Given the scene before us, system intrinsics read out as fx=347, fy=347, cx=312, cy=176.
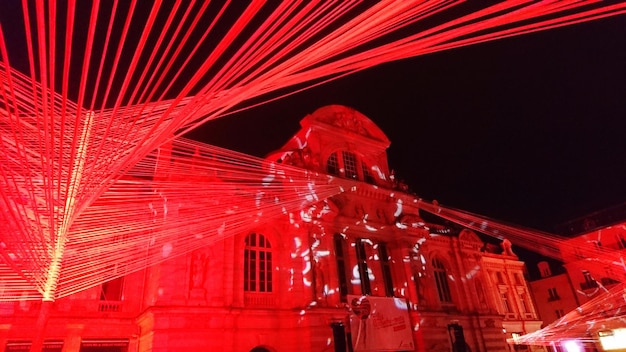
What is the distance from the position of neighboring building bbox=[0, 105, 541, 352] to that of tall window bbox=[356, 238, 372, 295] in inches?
2.2

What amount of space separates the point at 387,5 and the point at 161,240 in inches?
500

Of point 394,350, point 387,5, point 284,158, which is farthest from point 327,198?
point 387,5

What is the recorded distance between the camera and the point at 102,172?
16.0 ft

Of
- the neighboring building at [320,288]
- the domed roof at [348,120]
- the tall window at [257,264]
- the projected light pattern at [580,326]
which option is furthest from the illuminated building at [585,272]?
the tall window at [257,264]

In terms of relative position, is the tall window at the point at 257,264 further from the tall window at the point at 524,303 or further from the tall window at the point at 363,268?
the tall window at the point at 524,303

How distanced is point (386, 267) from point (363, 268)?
5.84ft

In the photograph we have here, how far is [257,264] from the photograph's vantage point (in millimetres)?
15008

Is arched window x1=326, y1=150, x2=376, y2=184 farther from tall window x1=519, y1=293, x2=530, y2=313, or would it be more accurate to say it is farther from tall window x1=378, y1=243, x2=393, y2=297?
tall window x1=519, y1=293, x2=530, y2=313

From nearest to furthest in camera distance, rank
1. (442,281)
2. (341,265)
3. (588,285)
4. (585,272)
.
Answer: (341,265), (442,281), (588,285), (585,272)

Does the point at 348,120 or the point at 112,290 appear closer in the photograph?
the point at 112,290

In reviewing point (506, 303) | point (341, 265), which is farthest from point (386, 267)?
point (506, 303)

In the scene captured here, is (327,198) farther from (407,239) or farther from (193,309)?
(193,309)

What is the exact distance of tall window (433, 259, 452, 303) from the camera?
2084 cm

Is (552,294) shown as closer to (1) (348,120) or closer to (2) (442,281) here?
(2) (442,281)
